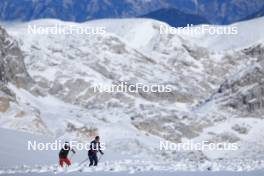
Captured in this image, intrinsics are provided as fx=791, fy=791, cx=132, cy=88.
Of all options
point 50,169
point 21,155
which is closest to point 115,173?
point 50,169

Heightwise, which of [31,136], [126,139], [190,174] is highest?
[126,139]

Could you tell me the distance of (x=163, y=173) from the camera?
35156 mm

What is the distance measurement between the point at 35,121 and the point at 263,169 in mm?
121724

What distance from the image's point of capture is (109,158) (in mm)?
57406

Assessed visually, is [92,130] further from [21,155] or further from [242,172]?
[242,172]

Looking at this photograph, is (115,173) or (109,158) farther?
(109,158)

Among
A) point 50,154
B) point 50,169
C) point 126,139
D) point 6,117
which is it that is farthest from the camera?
point 126,139

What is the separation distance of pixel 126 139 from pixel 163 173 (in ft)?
513

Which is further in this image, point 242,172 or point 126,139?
point 126,139

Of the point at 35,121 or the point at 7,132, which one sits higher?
the point at 35,121

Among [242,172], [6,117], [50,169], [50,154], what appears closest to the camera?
[242,172]

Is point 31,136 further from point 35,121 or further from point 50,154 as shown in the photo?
point 35,121

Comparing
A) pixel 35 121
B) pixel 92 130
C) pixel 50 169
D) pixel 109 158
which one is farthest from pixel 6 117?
pixel 50 169

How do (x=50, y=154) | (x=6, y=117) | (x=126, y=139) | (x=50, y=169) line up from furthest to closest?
(x=126, y=139), (x=6, y=117), (x=50, y=154), (x=50, y=169)
